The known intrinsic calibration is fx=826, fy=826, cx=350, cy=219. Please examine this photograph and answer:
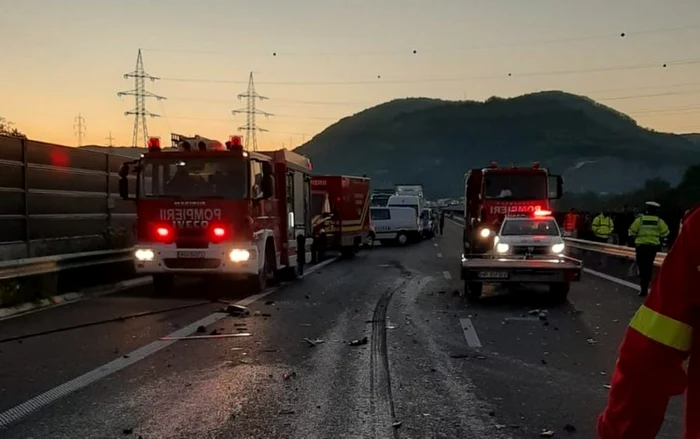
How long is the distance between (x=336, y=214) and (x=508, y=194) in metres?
7.19

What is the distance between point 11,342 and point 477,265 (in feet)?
26.3

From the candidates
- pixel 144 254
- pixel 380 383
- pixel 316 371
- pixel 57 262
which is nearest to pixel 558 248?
pixel 144 254

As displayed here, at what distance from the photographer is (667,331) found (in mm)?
2221

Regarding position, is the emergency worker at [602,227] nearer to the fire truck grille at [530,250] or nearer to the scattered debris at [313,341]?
the fire truck grille at [530,250]

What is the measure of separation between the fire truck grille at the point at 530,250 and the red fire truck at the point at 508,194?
5.18 metres

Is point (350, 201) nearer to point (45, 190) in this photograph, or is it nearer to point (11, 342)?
point (45, 190)

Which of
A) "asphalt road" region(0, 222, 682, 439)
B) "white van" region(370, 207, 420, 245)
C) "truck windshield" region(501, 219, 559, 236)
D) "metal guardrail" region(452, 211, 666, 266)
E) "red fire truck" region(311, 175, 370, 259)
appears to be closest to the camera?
"asphalt road" region(0, 222, 682, 439)

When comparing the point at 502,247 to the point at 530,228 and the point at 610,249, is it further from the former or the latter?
the point at 610,249

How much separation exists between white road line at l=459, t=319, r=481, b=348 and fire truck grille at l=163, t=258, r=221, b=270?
5.04 m

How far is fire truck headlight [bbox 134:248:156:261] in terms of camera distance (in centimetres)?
1544

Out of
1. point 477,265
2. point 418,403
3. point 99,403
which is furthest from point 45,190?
point 418,403

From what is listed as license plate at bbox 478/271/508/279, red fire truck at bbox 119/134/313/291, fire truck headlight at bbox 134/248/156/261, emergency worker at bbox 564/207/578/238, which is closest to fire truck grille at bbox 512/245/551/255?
license plate at bbox 478/271/508/279

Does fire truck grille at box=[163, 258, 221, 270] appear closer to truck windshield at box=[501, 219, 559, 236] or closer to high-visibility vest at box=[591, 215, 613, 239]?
truck windshield at box=[501, 219, 559, 236]

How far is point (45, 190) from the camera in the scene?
18469 millimetres
